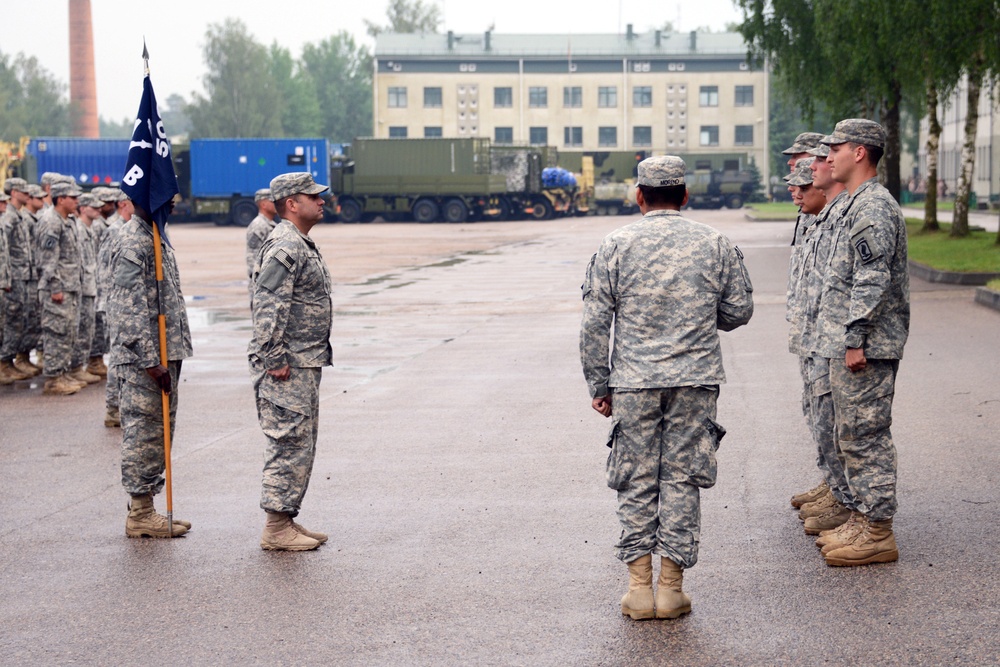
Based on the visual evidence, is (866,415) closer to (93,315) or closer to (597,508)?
(597,508)

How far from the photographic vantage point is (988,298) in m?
17.8

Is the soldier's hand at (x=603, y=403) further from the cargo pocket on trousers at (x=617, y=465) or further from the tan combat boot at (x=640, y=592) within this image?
the tan combat boot at (x=640, y=592)

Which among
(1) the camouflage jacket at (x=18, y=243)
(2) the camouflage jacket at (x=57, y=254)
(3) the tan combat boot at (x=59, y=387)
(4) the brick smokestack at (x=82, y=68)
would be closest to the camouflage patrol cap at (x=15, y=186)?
(1) the camouflage jacket at (x=18, y=243)

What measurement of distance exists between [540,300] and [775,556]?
1472cm

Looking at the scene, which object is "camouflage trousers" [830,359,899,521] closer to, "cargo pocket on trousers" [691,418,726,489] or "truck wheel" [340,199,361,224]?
"cargo pocket on trousers" [691,418,726,489]

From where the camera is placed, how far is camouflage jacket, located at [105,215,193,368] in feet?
23.8

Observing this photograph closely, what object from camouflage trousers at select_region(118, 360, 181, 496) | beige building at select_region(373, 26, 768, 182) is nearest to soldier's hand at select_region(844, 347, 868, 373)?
camouflage trousers at select_region(118, 360, 181, 496)

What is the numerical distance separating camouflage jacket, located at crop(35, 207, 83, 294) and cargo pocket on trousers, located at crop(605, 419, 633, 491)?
8665mm

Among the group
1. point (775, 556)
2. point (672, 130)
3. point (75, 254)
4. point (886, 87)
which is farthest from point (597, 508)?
point (672, 130)

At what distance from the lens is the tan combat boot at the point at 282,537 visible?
677 cm

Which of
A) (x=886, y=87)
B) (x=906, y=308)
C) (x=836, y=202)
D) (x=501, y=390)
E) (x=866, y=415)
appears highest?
(x=886, y=87)

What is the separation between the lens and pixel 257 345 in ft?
22.4

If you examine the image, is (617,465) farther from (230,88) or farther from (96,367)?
(230,88)

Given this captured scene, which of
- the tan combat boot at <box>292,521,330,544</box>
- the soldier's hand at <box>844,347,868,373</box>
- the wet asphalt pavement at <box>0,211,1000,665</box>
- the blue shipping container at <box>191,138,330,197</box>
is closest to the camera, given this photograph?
the wet asphalt pavement at <box>0,211,1000,665</box>
